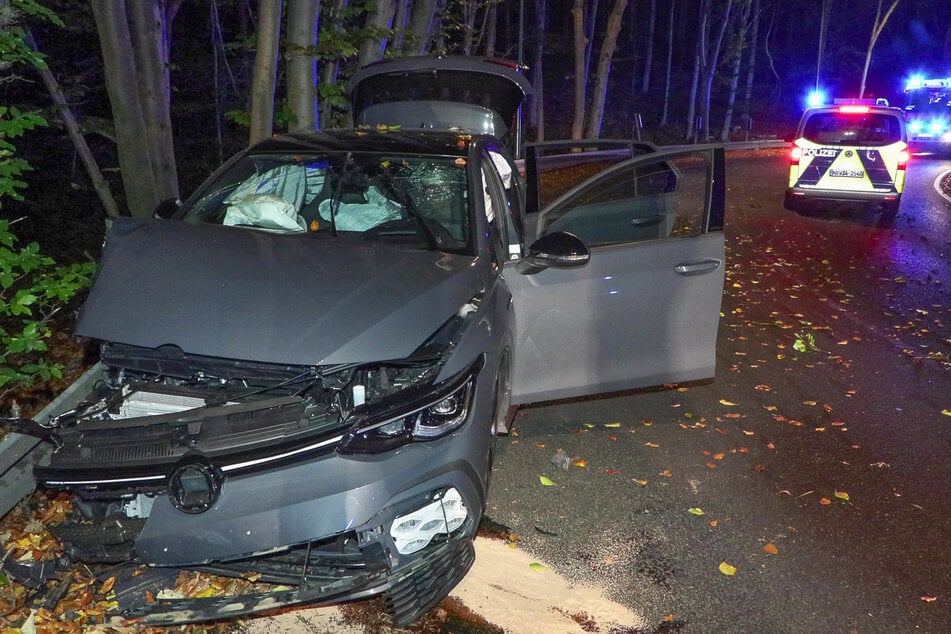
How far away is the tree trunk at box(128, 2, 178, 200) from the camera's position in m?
8.63

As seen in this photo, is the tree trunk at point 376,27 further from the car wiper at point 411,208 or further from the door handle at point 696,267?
the door handle at point 696,267

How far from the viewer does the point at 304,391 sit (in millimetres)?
3191

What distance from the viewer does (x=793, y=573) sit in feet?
12.8

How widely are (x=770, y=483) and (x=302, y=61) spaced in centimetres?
729

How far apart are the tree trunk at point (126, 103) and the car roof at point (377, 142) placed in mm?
3687

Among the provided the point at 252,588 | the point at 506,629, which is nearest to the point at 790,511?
the point at 506,629

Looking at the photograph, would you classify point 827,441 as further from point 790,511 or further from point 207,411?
point 207,411

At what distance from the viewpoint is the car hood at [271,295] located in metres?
3.19

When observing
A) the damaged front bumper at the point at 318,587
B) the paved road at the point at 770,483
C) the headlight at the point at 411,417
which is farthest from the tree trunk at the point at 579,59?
the damaged front bumper at the point at 318,587

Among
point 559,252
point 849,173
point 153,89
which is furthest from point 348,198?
point 849,173

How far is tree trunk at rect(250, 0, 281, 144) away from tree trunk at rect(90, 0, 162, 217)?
4.12ft

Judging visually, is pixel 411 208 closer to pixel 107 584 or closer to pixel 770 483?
pixel 107 584

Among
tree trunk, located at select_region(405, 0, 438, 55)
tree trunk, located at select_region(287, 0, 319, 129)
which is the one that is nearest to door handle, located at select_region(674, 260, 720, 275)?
tree trunk, located at select_region(287, 0, 319, 129)

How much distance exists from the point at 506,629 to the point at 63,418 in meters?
2.04
